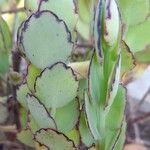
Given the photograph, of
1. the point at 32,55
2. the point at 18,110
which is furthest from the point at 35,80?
the point at 18,110

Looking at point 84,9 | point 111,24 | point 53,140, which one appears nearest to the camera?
point 111,24

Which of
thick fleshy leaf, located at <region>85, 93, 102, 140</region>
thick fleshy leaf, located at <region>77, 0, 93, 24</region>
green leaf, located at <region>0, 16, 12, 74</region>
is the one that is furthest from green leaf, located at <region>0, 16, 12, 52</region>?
thick fleshy leaf, located at <region>85, 93, 102, 140</region>

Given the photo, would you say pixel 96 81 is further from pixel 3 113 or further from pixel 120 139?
pixel 3 113

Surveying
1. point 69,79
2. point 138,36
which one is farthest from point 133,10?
point 69,79

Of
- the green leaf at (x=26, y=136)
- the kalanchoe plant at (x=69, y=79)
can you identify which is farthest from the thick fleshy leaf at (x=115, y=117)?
the green leaf at (x=26, y=136)

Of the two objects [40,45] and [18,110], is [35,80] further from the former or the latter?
[18,110]

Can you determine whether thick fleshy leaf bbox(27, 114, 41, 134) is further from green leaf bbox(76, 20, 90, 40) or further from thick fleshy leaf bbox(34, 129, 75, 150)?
green leaf bbox(76, 20, 90, 40)
